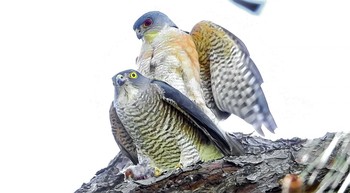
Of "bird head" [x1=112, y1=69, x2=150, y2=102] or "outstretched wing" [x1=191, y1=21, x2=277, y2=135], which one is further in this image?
"outstretched wing" [x1=191, y1=21, x2=277, y2=135]

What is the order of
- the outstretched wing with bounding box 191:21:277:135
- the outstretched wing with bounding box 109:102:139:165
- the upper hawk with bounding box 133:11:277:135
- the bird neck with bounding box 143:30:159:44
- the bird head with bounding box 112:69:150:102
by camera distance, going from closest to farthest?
the bird head with bounding box 112:69:150:102
the outstretched wing with bounding box 109:102:139:165
the upper hawk with bounding box 133:11:277:135
the outstretched wing with bounding box 191:21:277:135
the bird neck with bounding box 143:30:159:44

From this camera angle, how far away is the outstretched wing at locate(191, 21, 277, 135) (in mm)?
7047

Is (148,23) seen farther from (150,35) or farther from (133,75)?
(133,75)

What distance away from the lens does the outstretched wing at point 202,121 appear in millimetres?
5855

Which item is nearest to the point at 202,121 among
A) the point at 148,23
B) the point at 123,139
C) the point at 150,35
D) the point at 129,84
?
the point at 129,84

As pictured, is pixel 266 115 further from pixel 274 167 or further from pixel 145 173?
pixel 274 167

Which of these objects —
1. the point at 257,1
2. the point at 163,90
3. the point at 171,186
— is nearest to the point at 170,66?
the point at 163,90

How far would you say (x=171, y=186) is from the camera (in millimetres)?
4367

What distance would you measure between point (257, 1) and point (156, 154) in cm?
423

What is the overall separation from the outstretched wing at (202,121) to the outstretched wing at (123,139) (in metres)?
0.57

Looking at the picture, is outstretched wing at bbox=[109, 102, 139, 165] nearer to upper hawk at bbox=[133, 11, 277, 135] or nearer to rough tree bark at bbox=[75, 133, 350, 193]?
upper hawk at bbox=[133, 11, 277, 135]

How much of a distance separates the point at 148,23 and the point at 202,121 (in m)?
1.69

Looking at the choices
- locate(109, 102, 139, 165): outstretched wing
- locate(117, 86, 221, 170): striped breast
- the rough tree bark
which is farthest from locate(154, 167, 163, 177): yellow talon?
the rough tree bark

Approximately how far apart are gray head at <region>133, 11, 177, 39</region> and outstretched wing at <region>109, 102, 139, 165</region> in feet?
3.34
